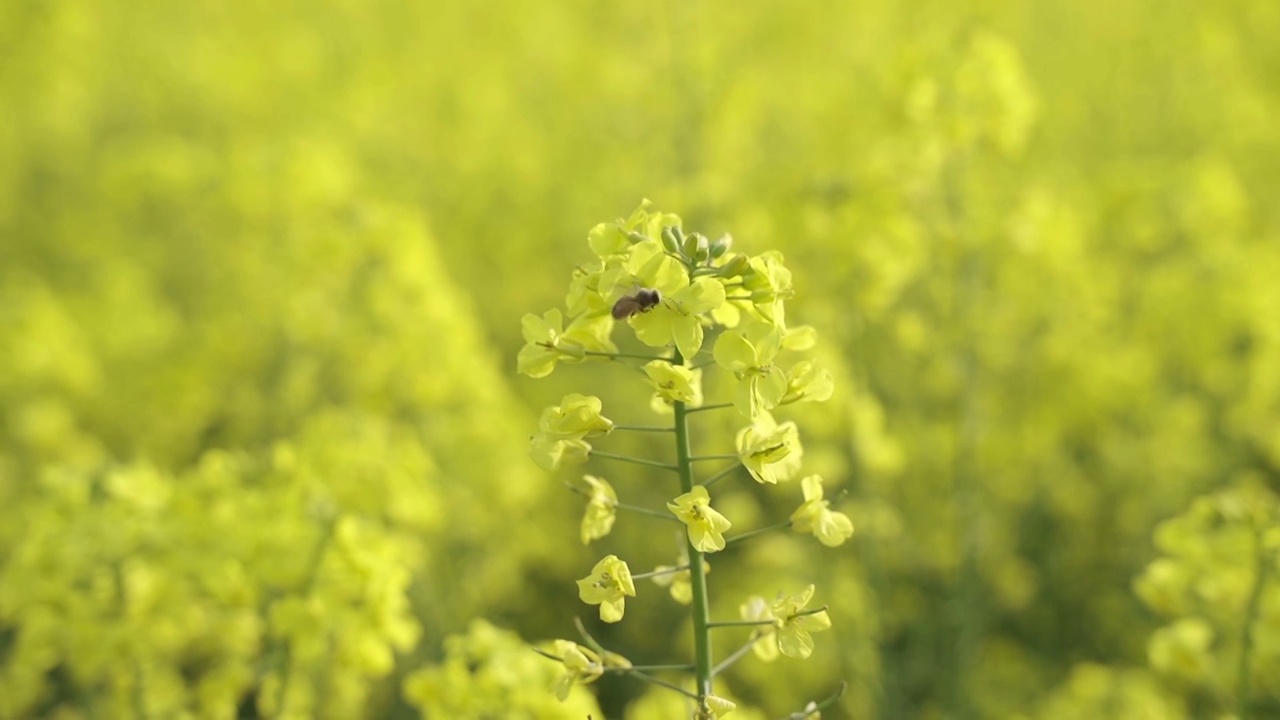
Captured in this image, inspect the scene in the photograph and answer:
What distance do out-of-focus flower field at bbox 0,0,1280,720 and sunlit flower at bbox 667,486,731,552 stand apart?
0.27 metres

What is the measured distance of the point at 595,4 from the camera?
10648mm

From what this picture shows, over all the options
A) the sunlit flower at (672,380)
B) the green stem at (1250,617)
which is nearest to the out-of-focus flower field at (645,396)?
the green stem at (1250,617)

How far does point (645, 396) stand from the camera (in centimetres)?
564

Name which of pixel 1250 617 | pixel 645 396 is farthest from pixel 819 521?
pixel 645 396

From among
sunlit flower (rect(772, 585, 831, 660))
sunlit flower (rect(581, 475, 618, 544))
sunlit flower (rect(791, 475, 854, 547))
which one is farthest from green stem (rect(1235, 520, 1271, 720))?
sunlit flower (rect(581, 475, 618, 544))

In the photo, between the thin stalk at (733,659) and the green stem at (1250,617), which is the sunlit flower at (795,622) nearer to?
the thin stalk at (733,659)

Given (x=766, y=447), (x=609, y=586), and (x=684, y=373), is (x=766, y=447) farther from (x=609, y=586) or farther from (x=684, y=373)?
(x=609, y=586)

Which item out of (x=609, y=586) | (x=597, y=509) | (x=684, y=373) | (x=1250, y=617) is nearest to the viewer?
(x=684, y=373)

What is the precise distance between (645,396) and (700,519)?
402 centimetres

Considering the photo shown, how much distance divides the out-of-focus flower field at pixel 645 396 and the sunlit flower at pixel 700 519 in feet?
0.89

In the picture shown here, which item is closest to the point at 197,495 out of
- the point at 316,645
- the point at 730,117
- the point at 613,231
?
the point at 316,645

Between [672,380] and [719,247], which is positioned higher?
[719,247]

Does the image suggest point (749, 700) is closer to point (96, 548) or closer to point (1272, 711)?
point (1272, 711)

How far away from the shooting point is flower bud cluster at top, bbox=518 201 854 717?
63.5 inches
